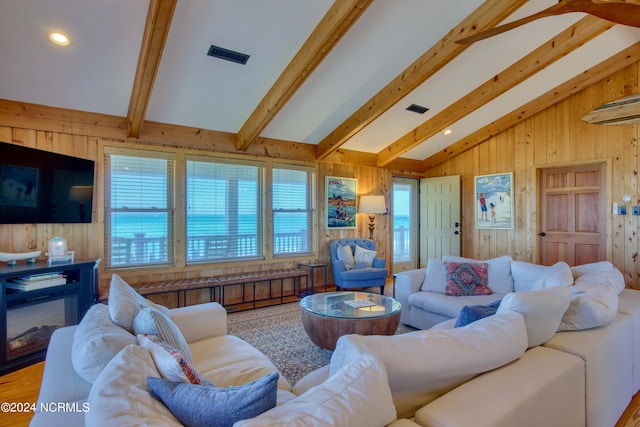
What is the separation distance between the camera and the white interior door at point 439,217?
630cm

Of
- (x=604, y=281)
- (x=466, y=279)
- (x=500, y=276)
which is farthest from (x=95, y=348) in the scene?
(x=500, y=276)

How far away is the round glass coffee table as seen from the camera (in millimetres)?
2576

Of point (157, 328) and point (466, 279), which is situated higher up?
point (157, 328)

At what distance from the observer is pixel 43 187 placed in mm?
3029

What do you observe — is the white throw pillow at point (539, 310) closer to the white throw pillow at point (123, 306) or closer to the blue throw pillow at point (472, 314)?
the blue throw pillow at point (472, 314)

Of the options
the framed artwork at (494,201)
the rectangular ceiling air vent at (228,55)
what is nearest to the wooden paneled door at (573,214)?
the framed artwork at (494,201)

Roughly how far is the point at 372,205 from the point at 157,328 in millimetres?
4453

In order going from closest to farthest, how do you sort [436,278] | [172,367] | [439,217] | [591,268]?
[172,367] → [591,268] → [436,278] → [439,217]

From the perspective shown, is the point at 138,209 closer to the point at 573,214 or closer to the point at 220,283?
the point at 220,283

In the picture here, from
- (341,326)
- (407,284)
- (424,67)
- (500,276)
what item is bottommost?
(341,326)

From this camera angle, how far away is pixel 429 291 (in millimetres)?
3422

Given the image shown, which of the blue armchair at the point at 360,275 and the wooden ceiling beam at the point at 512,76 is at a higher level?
the wooden ceiling beam at the point at 512,76

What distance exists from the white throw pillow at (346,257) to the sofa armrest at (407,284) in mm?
1514

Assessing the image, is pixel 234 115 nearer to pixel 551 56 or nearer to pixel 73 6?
pixel 73 6
